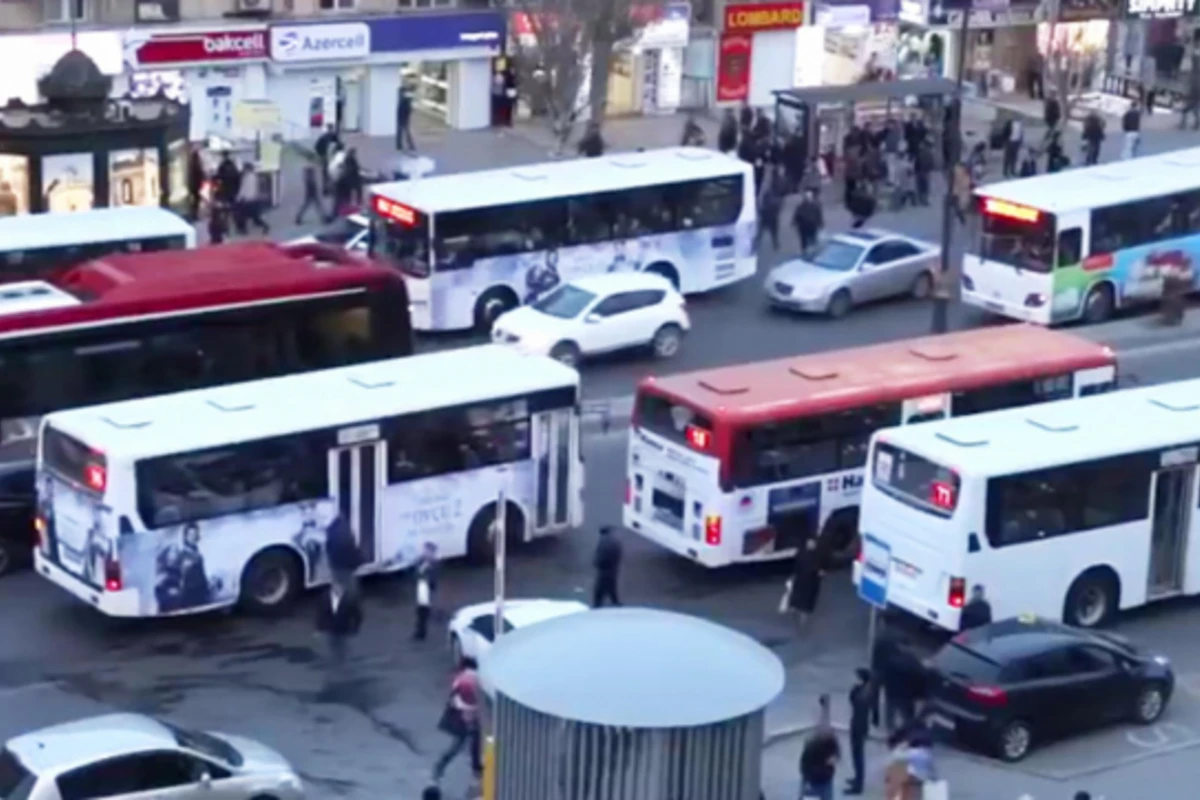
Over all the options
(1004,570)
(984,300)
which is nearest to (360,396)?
(1004,570)

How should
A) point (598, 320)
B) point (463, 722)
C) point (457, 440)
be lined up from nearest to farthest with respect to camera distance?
point (463, 722), point (457, 440), point (598, 320)

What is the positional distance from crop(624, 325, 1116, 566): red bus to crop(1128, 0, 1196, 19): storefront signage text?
101ft

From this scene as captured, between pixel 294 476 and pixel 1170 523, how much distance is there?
888cm

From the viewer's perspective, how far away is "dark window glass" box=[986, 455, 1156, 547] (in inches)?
1113

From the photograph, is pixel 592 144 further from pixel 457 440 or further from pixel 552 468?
pixel 457 440

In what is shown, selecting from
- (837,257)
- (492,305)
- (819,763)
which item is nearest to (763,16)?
(837,257)

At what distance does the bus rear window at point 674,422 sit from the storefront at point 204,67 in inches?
839

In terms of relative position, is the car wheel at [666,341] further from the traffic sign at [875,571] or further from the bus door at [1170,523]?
the bus door at [1170,523]

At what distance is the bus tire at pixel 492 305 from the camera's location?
1606 inches

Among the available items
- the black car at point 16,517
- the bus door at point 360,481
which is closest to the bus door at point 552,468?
the bus door at point 360,481

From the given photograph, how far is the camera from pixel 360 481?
2961 cm

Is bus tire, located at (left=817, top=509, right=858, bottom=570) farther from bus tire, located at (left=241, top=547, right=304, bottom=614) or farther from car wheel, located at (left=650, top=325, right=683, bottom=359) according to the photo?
car wheel, located at (left=650, top=325, right=683, bottom=359)

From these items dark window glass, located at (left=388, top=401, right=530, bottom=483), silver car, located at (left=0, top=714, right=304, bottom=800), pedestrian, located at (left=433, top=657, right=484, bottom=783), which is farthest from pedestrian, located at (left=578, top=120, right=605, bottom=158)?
silver car, located at (left=0, top=714, right=304, bottom=800)

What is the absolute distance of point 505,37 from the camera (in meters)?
Answer: 55.3
